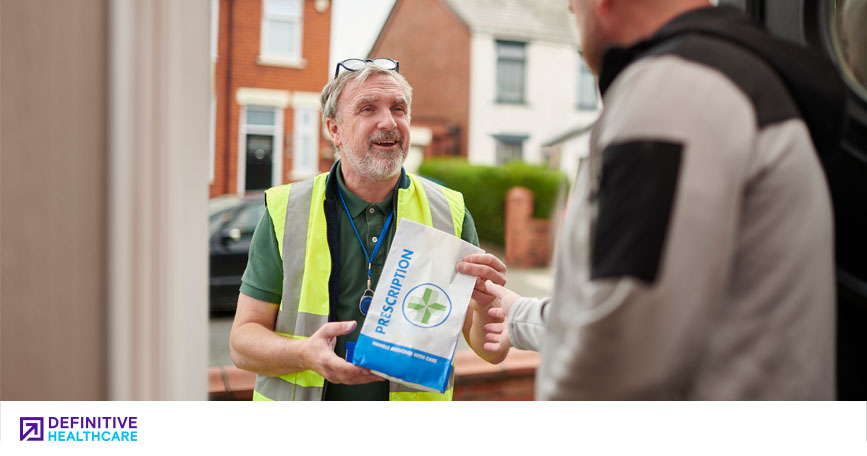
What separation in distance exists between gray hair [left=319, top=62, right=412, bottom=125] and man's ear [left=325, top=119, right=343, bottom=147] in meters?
0.01

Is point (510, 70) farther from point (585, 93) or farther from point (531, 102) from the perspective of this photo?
point (585, 93)

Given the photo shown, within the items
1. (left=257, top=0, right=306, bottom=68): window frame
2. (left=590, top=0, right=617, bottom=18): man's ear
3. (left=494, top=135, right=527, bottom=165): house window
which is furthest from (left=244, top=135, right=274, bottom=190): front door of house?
(left=494, top=135, right=527, bottom=165): house window

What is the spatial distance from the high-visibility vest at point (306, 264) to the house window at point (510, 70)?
1299 centimetres

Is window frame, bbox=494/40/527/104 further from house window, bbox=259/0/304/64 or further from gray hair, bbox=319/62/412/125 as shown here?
gray hair, bbox=319/62/412/125

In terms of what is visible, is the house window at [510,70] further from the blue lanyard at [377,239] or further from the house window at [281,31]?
the blue lanyard at [377,239]

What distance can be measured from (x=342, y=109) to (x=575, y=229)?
32.5 inches

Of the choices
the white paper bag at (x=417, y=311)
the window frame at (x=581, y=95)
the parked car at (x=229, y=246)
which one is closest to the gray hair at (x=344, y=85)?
the white paper bag at (x=417, y=311)

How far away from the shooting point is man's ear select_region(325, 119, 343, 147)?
1.45m

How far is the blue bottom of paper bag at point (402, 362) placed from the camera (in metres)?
1.19

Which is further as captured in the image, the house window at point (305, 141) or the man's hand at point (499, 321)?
the house window at point (305, 141)

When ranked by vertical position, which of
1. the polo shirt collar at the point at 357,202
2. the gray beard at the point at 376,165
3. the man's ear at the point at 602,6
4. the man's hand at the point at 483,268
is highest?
the man's ear at the point at 602,6
